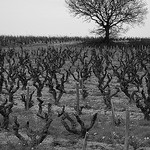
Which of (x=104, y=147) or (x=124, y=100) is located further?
(x=124, y=100)

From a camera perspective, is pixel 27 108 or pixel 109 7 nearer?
pixel 27 108

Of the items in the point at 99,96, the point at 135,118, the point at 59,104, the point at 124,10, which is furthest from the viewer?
the point at 124,10

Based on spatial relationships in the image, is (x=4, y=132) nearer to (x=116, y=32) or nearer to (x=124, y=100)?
(x=124, y=100)

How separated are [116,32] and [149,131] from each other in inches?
1119

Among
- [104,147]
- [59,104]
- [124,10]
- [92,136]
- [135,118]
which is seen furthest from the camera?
[124,10]

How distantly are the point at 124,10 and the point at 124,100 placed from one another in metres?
24.2

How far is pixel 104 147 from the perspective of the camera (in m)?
5.32

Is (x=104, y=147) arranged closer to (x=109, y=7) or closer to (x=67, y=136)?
(x=67, y=136)

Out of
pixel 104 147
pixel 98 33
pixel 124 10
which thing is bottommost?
pixel 104 147

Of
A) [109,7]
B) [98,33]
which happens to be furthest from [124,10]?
[98,33]

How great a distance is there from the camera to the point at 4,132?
20.1 ft

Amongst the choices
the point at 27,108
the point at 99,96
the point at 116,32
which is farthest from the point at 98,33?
the point at 27,108

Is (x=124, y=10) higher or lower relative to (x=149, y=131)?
higher

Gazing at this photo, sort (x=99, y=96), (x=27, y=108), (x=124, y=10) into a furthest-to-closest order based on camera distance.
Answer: (x=124, y=10), (x=99, y=96), (x=27, y=108)
